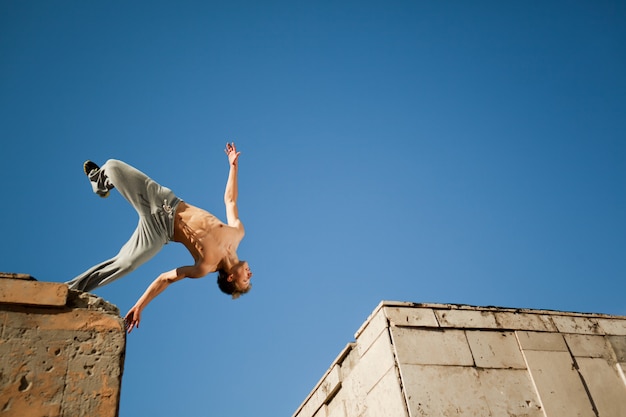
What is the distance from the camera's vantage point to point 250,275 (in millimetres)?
6797

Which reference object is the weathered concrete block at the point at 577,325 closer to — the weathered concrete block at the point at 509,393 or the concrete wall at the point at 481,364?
the concrete wall at the point at 481,364

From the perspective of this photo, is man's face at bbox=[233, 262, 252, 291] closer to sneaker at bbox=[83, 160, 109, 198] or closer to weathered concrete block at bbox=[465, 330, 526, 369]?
sneaker at bbox=[83, 160, 109, 198]

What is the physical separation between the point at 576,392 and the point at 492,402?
1.18 meters

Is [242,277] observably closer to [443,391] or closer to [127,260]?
[127,260]

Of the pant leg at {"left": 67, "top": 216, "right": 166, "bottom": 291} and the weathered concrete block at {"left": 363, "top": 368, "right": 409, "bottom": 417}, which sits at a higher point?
the pant leg at {"left": 67, "top": 216, "right": 166, "bottom": 291}

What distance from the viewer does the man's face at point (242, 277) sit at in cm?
664

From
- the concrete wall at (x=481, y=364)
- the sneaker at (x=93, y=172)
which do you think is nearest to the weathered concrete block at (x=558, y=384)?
the concrete wall at (x=481, y=364)

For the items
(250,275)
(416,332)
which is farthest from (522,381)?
(250,275)

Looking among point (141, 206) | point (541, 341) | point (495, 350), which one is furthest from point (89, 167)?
point (541, 341)

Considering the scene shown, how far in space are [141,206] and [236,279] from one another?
1.58 m

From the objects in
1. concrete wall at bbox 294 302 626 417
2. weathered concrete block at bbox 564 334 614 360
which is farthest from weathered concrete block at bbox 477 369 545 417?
weathered concrete block at bbox 564 334 614 360

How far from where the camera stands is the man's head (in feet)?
21.8

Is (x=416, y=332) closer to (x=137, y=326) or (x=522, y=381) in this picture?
(x=522, y=381)

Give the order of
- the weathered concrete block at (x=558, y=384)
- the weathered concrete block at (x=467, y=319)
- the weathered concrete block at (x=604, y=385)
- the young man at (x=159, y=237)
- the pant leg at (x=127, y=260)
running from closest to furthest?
the pant leg at (x=127, y=260) → the young man at (x=159, y=237) → the weathered concrete block at (x=558, y=384) → the weathered concrete block at (x=604, y=385) → the weathered concrete block at (x=467, y=319)
